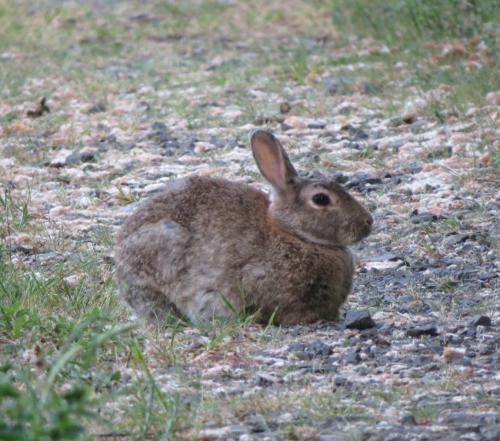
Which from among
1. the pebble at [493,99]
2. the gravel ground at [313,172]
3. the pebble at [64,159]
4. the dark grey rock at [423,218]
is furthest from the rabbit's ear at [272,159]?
the pebble at [493,99]

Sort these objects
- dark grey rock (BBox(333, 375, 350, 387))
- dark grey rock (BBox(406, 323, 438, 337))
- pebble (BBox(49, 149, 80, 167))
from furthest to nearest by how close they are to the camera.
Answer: pebble (BBox(49, 149, 80, 167)) → dark grey rock (BBox(406, 323, 438, 337)) → dark grey rock (BBox(333, 375, 350, 387))

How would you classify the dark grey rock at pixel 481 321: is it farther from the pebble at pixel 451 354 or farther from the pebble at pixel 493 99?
the pebble at pixel 493 99

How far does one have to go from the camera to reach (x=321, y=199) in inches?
274

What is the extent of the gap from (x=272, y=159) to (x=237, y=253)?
72 cm

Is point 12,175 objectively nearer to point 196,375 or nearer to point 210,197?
point 210,197

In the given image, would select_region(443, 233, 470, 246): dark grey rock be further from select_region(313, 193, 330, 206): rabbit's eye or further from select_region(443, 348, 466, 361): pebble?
select_region(443, 348, 466, 361): pebble

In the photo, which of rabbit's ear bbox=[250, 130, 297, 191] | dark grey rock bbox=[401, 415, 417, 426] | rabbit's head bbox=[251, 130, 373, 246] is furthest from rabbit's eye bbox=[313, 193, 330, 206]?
dark grey rock bbox=[401, 415, 417, 426]

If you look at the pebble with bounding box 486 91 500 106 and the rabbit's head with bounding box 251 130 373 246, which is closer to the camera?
the rabbit's head with bounding box 251 130 373 246

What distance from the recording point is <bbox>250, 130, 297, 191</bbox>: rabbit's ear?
7020 millimetres

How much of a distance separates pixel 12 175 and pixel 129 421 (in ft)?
18.6

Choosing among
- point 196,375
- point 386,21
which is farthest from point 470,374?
point 386,21

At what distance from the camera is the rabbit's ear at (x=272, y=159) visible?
7.02m

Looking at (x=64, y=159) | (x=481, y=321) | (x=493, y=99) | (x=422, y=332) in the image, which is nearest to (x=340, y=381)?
(x=422, y=332)

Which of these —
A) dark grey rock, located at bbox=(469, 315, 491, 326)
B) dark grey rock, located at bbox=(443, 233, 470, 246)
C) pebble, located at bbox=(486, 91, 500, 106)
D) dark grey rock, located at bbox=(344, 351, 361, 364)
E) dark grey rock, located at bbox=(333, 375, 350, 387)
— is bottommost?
dark grey rock, located at bbox=(443, 233, 470, 246)
